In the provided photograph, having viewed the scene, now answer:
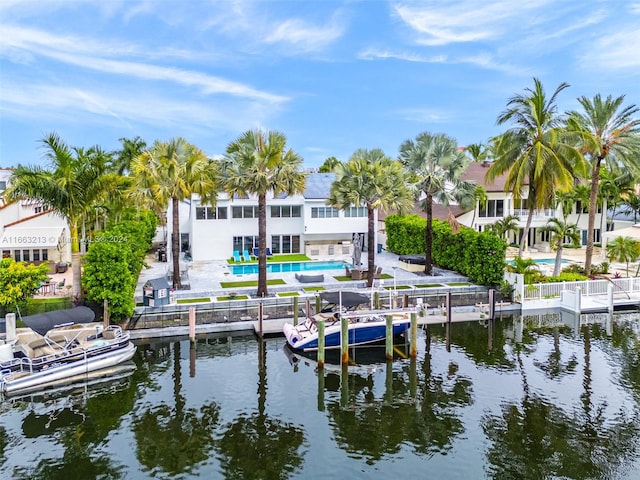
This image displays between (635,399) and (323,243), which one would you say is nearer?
(635,399)

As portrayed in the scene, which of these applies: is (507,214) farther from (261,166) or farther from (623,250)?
(261,166)

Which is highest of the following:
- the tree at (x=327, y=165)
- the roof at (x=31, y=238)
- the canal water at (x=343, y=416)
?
the tree at (x=327, y=165)

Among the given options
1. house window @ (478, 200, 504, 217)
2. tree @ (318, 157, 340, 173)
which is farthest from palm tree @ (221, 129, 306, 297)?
tree @ (318, 157, 340, 173)

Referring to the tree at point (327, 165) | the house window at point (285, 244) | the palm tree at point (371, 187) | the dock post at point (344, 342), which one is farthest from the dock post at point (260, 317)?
the tree at point (327, 165)

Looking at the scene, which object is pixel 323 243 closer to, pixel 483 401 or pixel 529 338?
pixel 529 338

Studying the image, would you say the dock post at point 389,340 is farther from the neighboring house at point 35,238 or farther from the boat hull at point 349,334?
the neighboring house at point 35,238

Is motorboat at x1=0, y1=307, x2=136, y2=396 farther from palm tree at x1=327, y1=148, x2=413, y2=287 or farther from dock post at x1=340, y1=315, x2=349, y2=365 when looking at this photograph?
palm tree at x1=327, y1=148, x2=413, y2=287

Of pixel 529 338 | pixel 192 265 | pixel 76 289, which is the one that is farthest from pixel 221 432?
pixel 192 265
